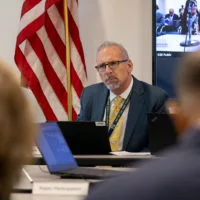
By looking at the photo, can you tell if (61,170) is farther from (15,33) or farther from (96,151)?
(15,33)

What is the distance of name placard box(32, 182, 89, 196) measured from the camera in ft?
9.00

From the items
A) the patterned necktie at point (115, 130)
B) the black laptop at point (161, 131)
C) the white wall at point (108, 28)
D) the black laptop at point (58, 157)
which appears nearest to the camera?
the black laptop at point (58, 157)

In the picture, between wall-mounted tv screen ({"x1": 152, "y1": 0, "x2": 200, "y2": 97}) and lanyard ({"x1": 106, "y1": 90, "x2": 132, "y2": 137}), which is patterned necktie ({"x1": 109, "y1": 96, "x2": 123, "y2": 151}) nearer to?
lanyard ({"x1": 106, "y1": 90, "x2": 132, "y2": 137})

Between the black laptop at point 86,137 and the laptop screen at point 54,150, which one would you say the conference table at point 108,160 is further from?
the laptop screen at point 54,150

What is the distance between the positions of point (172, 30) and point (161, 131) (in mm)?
2096

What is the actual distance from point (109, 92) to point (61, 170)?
1527 millimetres

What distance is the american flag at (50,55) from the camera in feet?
17.1

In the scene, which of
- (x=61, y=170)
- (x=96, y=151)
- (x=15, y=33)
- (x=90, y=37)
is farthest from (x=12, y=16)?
(x=61, y=170)

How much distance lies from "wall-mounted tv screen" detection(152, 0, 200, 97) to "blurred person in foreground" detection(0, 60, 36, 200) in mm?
4312

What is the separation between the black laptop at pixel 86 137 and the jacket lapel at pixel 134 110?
0.56m

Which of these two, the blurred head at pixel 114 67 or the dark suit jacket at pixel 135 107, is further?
the blurred head at pixel 114 67

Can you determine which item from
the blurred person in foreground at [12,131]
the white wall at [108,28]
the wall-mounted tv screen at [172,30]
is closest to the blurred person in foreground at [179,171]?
the blurred person in foreground at [12,131]

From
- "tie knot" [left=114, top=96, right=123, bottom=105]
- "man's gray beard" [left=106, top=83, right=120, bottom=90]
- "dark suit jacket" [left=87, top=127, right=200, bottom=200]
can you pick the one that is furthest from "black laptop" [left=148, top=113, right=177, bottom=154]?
"dark suit jacket" [left=87, top=127, right=200, bottom=200]

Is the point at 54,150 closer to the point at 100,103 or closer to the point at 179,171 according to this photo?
the point at 100,103
